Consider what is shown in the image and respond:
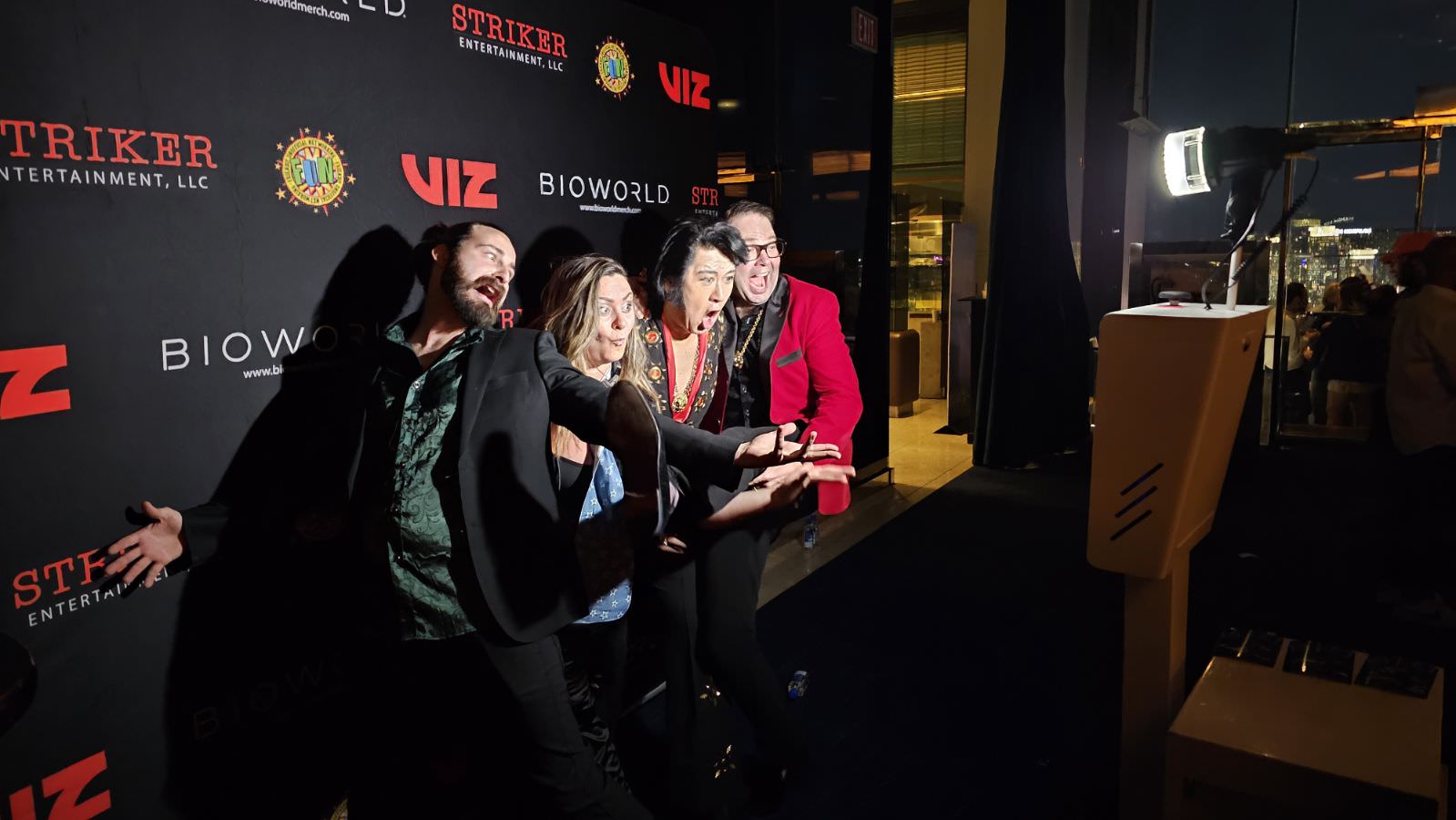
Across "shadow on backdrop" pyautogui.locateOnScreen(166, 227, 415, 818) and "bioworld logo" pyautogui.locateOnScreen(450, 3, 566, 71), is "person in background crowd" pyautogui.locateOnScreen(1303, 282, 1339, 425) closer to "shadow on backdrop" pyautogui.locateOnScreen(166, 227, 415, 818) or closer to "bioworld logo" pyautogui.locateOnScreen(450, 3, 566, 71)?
"bioworld logo" pyautogui.locateOnScreen(450, 3, 566, 71)

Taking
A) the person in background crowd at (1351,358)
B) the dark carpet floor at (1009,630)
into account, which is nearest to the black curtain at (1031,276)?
the dark carpet floor at (1009,630)

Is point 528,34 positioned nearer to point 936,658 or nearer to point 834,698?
point 834,698

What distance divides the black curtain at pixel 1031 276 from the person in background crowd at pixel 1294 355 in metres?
1.95

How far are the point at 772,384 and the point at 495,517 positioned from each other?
3.40 ft

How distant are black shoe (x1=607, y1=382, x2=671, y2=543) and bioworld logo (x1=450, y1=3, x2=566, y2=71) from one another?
131cm

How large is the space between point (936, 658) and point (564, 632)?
1.47 metres

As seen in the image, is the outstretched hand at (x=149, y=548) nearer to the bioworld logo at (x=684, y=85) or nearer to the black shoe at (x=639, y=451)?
the black shoe at (x=639, y=451)

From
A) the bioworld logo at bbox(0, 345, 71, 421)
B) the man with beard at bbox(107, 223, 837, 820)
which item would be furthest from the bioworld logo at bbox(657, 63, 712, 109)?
the bioworld logo at bbox(0, 345, 71, 421)

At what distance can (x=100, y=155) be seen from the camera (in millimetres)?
1648

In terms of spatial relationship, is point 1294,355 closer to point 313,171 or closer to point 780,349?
point 780,349

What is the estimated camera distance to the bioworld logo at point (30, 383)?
5.09ft

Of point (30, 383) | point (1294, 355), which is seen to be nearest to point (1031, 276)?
point (1294, 355)

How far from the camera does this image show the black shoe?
1.53m

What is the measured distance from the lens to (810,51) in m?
4.72
